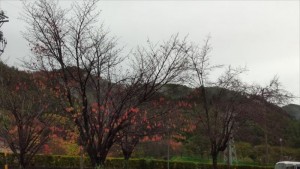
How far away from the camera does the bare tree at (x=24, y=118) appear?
19203 mm

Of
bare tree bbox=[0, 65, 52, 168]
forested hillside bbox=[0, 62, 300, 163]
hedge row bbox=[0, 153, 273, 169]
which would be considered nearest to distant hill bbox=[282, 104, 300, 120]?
forested hillside bbox=[0, 62, 300, 163]

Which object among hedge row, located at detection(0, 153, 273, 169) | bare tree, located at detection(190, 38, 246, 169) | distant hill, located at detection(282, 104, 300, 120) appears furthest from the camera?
distant hill, located at detection(282, 104, 300, 120)

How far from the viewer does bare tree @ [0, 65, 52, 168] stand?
1920cm

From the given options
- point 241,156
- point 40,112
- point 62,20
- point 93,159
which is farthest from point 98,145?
point 241,156

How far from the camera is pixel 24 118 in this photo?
20.7 m

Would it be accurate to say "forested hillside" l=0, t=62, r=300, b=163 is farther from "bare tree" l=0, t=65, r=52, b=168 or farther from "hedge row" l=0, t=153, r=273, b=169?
"hedge row" l=0, t=153, r=273, b=169

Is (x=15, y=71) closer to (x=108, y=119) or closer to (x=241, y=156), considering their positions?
(x=108, y=119)

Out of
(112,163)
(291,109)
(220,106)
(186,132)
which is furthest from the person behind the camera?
(291,109)

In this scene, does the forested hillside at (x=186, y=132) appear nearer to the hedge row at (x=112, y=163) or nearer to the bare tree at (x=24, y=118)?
the bare tree at (x=24, y=118)

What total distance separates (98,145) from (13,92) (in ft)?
35.9

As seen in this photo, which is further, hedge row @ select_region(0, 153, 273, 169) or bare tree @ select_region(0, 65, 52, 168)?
hedge row @ select_region(0, 153, 273, 169)

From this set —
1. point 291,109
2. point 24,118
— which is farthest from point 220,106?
point 291,109

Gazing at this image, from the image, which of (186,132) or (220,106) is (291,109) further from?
(220,106)

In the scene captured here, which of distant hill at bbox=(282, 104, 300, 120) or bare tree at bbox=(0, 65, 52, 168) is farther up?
distant hill at bbox=(282, 104, 300, 120)
